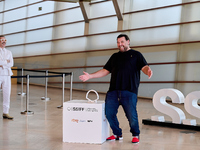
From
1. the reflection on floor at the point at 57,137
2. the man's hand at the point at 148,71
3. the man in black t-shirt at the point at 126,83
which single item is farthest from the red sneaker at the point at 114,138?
Answer: the man's hand at the point at 148,71

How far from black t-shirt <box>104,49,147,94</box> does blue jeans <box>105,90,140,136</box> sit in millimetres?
82

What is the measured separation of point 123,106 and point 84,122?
0.58m

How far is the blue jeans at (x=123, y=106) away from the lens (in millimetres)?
3996

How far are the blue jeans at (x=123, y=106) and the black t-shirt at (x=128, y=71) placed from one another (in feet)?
0.27

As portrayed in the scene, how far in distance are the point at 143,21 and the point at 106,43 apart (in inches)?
76.6

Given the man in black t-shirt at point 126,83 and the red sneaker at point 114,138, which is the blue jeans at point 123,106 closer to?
the man in black t-shirt at point 126,83

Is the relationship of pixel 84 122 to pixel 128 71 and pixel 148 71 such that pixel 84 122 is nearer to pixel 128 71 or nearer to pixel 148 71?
pixel 128 71

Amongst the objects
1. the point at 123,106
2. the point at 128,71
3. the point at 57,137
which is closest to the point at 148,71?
the point at 128,71

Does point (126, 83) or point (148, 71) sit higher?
point (148, 71)

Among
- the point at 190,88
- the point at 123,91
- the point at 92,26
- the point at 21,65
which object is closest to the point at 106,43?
the point at 92,26

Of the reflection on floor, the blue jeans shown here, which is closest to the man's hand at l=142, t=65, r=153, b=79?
the blue jeans

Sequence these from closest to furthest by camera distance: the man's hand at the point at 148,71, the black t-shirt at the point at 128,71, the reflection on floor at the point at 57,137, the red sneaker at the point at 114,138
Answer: the man's hand at the point at 148,71, the reflection on floor at the point at 57,137, the black t-shirt at the point at 128,71, the red sneaker at the point at 114,138

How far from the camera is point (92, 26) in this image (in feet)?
42.5

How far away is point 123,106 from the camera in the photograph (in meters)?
4.08
